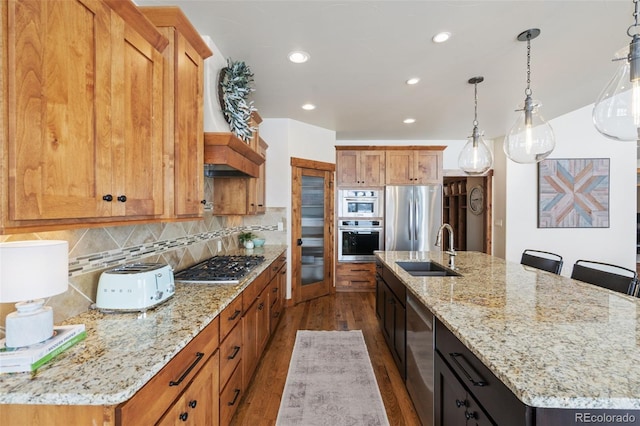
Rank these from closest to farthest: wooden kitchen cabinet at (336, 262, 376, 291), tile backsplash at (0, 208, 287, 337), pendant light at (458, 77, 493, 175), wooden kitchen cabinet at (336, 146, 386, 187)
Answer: tile backsplash at (0, 208, 287, 337) → pendant light at (458, 77, 493, 175) → wooden kitchen cabinet at (336, 262, 376, 291) → wooden kitchen cabinet at (336, 146, 386, 187)

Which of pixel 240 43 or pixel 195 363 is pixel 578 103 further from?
pixel 195 363

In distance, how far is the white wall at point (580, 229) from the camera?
A: 4965 mm

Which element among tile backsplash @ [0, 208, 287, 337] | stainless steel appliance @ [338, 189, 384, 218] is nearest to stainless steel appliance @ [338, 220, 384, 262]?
stainless steel appliance @ [338, 189, 384, 218]

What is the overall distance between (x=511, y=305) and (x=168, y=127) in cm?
203

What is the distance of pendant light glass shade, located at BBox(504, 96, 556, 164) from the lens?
7.40 ft

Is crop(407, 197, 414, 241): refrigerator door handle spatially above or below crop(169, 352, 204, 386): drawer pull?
above

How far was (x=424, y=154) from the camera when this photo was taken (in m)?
5.07

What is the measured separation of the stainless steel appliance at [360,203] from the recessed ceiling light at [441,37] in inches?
115

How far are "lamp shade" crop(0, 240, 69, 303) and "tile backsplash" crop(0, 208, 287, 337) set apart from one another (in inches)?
12.6

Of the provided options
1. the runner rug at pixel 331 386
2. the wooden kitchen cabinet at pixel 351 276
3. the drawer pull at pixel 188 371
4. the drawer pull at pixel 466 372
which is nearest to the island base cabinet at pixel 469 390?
the drawer pull at pixel 466 372

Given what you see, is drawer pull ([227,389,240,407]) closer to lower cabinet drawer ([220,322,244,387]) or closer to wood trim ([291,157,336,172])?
lower cabinet drawer ([220,322,244,387])

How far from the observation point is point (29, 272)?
2.99 ft

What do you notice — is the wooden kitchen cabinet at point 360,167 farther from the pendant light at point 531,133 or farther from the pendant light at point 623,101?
the pendant light at point 623,101

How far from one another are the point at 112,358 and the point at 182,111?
4.21ft
